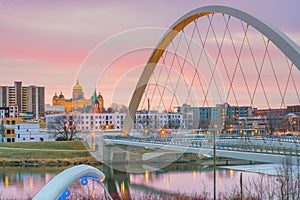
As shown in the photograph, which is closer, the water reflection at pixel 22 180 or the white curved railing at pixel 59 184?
the white curved railing at pixel 59 184

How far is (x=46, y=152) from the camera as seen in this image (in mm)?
46656

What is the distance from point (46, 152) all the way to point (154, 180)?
736 inches

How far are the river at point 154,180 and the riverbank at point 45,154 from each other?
140 inches

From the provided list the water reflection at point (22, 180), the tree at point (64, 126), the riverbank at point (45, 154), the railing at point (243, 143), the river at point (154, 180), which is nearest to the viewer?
the railing at point (243, 143)

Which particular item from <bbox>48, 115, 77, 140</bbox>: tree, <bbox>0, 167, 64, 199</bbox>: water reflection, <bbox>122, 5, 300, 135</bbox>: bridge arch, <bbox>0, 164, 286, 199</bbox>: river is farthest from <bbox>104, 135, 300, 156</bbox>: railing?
<bbox>48, 115, 77, 140</bbox>: tree

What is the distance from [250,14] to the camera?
24281 millimetres

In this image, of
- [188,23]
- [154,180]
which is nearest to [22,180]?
[154,180]

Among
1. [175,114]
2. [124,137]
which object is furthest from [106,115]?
[175,114]

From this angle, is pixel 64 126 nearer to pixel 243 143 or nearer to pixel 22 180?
pixel 22 180

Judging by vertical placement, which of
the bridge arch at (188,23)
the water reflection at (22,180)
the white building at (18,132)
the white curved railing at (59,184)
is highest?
the bridge arch at (188,23)

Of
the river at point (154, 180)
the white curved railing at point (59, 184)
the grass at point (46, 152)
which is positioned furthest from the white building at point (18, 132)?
the white curved railing at point (59, 184)

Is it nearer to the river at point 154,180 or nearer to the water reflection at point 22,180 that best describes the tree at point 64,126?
the water reflection at point 22,180

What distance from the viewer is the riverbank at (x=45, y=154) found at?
4306 cm

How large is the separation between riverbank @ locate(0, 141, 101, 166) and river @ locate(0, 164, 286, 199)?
11.7 ft
